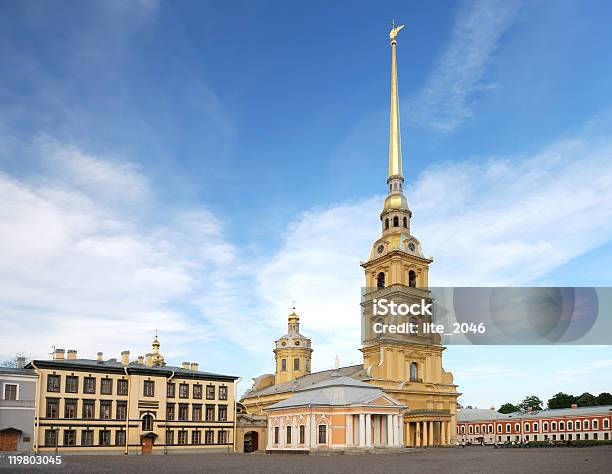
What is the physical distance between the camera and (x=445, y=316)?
81.2 meters

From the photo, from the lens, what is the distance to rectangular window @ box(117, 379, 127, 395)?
56250 mm

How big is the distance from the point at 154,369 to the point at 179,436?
6.59 m

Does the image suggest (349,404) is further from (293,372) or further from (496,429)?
(496,429)

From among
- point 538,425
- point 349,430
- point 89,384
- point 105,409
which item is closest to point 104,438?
point 105,409

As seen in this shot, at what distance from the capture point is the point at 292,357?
99375 millimetres

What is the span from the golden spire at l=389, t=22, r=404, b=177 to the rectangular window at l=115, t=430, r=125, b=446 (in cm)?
4731

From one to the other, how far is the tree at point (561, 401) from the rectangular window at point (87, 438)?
10613cm

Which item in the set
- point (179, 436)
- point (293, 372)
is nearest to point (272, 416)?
point (179, 436)

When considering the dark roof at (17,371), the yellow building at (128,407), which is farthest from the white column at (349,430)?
the dark roof at (17,371)

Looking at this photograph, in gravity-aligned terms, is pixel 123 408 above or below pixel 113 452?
above

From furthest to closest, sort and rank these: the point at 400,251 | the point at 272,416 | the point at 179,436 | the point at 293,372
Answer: the point at 293,372, the point at 400,251, the point at 272,416, the point at 179,436

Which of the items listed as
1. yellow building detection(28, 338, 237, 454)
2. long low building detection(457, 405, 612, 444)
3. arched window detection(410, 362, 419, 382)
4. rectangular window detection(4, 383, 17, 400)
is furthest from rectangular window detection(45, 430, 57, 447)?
long low building detection(457, 405, 612, 444)

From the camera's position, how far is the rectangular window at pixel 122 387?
56250 millimetres

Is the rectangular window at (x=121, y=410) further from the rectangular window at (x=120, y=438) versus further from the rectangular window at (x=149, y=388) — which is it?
the rectangular window at (x=149, y=388)
